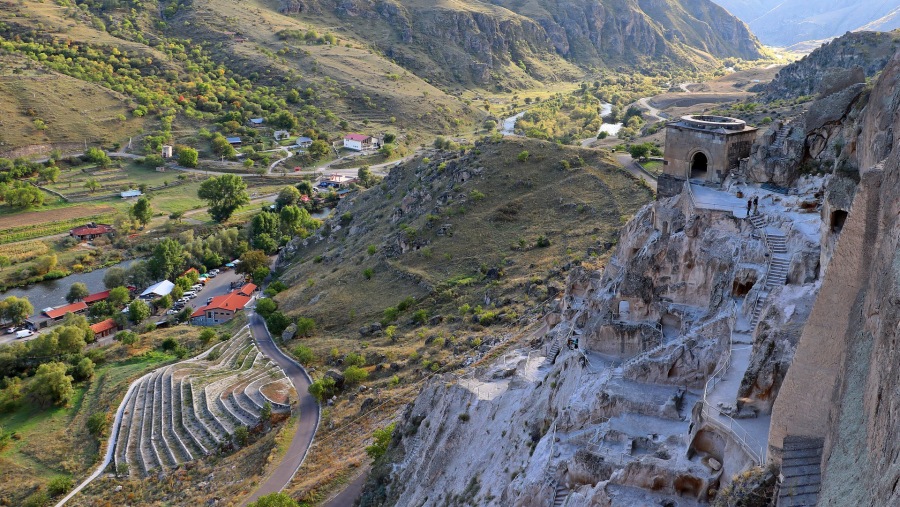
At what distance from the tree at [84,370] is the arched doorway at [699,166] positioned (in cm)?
4880

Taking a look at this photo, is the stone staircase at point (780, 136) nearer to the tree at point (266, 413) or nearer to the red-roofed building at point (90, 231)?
the tree at point (266, 413)

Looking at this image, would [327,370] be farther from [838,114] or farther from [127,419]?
[838,114]

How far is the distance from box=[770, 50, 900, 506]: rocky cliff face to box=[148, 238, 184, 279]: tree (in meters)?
73.9

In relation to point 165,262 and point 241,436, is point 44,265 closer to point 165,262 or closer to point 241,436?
point 165,262

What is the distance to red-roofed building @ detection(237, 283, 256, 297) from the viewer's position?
237 ft

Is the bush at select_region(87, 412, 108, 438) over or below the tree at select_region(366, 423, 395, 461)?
below

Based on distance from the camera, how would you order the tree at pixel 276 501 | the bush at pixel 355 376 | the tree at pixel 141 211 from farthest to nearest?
1. the tree at pixel 141 211
2. the bush at pixel 355 376
3. the tree at pixel 276 501

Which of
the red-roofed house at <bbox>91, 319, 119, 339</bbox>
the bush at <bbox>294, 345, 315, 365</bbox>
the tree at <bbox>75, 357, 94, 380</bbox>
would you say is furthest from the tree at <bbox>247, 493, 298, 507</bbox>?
the red-roofed house at <bbox>91, 319, 119, 339</bbox>

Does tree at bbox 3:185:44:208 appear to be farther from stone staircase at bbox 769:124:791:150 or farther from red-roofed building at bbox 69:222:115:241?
stone staircase at bbox 769:124:791:150

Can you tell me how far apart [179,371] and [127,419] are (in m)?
6.35

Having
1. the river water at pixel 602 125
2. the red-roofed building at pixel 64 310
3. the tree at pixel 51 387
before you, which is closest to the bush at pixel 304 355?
the tree at pixel 51 387

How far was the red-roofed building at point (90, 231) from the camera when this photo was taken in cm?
9188

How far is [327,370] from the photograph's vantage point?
50.2 m

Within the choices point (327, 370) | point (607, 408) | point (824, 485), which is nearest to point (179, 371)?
point (327, 370)
